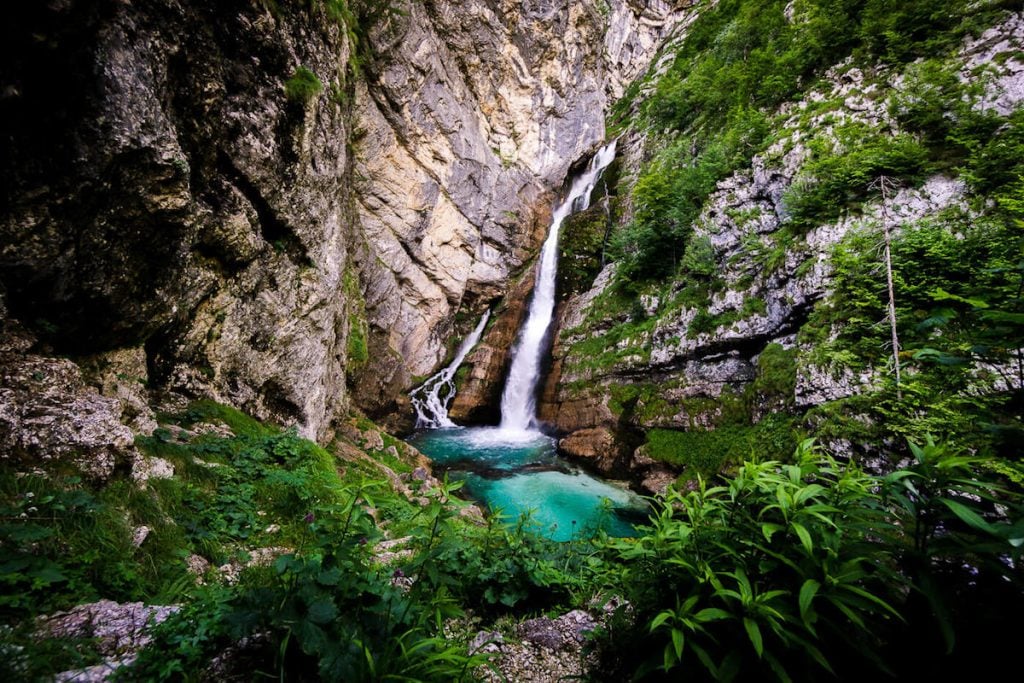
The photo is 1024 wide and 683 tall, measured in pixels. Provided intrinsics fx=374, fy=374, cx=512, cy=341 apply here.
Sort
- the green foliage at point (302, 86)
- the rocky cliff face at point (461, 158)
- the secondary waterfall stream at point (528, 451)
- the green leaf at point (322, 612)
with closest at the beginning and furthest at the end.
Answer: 1. the green leaf at point (322, 612)
2. the green foliage at point (302, 86)
3. the secondary waterfall stream at point (528, 451)
4. the rocky cliff face at point (461, 158)

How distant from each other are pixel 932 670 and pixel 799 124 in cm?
1838

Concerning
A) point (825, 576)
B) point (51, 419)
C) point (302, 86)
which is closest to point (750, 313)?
point (825, 576)

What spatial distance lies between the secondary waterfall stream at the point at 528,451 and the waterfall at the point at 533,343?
49 millimetres

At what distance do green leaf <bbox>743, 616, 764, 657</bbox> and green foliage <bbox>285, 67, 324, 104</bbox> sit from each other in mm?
8992

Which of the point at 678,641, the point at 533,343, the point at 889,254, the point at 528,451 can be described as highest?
the point at 889,254

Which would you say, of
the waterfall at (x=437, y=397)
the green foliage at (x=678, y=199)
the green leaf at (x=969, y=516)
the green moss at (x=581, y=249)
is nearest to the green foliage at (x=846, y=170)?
the green foliage at (x=678, y=199)

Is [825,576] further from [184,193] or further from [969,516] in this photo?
[184,193]

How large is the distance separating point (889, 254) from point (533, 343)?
45.6ft

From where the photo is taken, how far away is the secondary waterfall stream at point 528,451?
934cm

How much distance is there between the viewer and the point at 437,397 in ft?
61.5

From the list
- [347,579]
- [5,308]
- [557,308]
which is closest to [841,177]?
[557,308]

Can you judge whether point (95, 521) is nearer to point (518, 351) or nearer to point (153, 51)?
point (153, 51)

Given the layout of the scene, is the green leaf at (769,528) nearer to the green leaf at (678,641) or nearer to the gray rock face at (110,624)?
the green leaf at (678,641)

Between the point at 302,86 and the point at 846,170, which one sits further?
the point at 846,170
